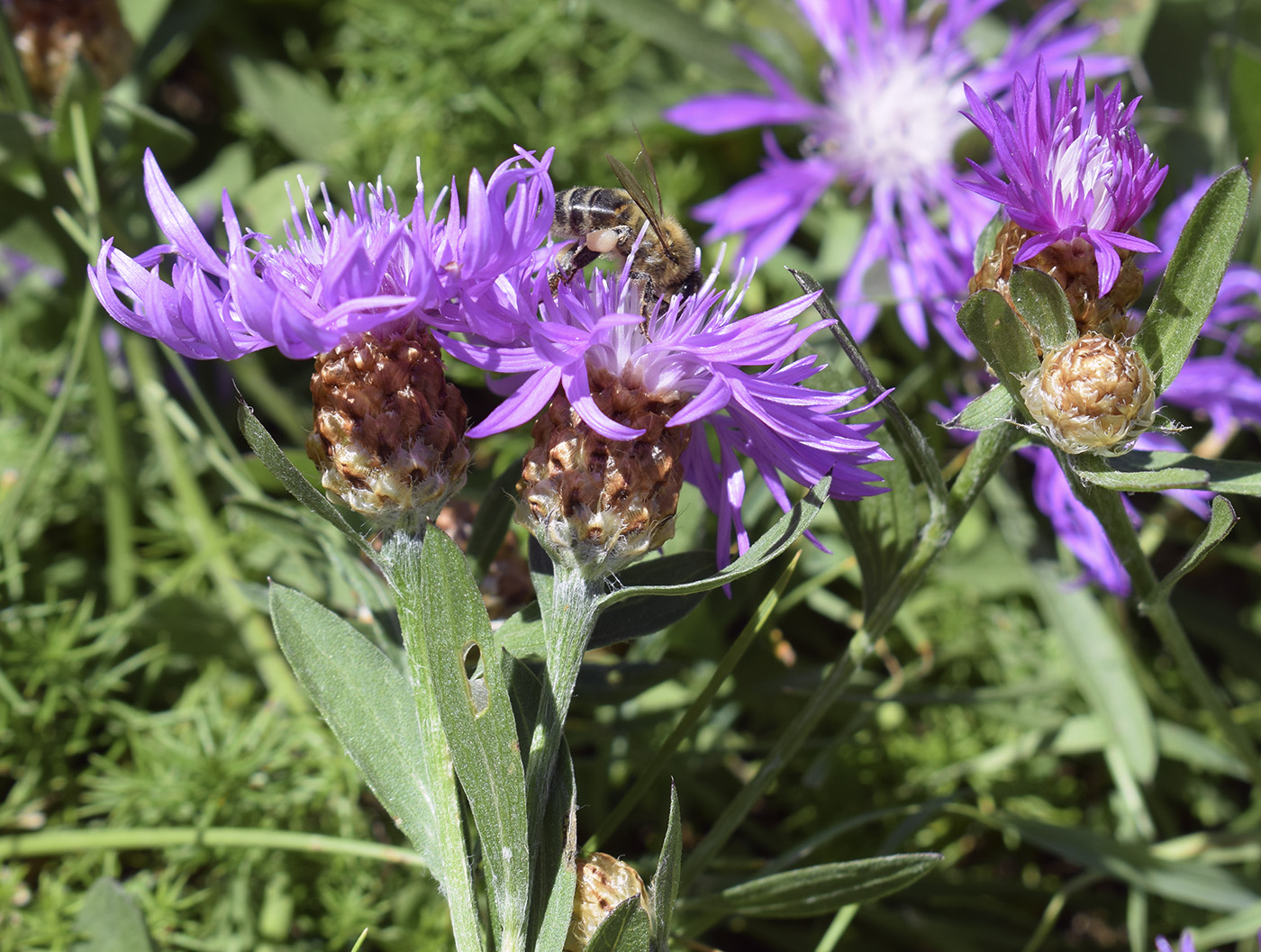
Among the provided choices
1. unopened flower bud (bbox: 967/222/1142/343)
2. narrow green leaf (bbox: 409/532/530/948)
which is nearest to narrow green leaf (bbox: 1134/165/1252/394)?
unopened flower bud (bbox: 967/222/1142/343)

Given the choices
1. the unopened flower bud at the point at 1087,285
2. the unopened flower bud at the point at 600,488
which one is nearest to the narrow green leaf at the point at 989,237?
the unopened flower bud at the point at 1087,285

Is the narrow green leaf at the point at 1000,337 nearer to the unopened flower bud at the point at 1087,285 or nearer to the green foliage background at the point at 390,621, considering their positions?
the unopened flower bud at the point at 1087,285

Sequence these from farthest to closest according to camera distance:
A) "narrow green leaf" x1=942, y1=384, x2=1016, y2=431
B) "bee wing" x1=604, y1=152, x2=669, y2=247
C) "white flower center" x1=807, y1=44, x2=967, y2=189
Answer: "white flower center" x1=807, y1=44, x2=967, y2=189, "bee wing" x1=604, y1=152, x2=669, y2=247, "narrow green leaf" x1=942, y1=384, x2=1016, y2=431

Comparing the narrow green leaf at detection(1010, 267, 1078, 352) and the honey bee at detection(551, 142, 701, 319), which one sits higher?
the honey bee at detection(551, 142, 701, 319)

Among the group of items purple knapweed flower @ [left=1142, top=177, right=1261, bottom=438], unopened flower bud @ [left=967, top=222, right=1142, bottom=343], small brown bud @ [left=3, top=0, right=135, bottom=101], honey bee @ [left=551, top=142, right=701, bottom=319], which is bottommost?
unopened flower bud @ [left=967, top=222, right=1142, bottom=343]

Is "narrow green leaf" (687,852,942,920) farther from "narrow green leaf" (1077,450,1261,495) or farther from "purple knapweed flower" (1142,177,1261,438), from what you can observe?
"purple knapweed flower" (1142,177,1261,438)

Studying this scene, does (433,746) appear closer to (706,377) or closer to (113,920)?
(706,377)

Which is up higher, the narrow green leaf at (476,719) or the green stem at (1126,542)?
the green stem at (1126,542)
